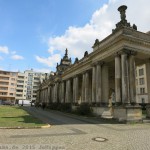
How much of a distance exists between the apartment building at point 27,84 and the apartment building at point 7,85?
1509 cm

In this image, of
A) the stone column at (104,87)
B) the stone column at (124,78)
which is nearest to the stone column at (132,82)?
the stone column at (124,78)

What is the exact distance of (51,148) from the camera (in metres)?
7.92

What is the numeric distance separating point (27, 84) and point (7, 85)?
3394 cm

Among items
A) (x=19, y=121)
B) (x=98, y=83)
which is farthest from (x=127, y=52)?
(x=19, y=121)

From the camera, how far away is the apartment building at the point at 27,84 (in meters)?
124

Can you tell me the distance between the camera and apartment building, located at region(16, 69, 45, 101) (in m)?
124

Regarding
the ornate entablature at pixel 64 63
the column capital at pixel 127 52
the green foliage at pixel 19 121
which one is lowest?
the green foliage at pixel 19 121

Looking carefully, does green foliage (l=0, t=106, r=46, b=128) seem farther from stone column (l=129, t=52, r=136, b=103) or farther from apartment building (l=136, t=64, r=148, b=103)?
apartment building (l=136, t=64, r=148, b=103)

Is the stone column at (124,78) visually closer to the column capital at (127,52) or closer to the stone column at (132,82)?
the column capital at (127,52)

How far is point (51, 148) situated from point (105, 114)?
→ 18.1 meters

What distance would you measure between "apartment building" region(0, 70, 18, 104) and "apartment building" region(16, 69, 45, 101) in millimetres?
15091

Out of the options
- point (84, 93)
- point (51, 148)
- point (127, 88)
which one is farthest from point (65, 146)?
point (84, 93)

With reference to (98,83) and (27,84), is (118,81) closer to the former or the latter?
(98,83)

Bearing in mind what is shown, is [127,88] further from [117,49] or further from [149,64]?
[149,64]
